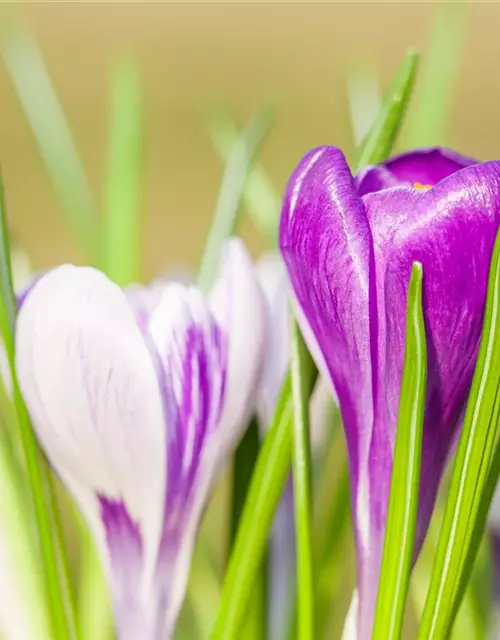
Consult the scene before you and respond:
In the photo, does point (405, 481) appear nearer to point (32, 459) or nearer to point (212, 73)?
point (32, 459)

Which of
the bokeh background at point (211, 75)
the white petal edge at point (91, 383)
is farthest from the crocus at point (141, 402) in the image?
the bokeh background at point (211, 75)

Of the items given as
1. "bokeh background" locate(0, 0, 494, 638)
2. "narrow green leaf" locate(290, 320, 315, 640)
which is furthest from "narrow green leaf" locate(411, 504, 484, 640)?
"bokeh background" locate(0, 0, 494, 638)

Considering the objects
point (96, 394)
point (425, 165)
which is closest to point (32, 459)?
point (96, 394)

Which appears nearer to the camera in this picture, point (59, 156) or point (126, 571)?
point (126, 571)

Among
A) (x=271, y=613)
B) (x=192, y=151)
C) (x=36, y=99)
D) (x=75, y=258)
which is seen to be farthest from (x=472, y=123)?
(x=271, y=613)

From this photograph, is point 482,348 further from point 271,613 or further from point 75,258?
point 75,258

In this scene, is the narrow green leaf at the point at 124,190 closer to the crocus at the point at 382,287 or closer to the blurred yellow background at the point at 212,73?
the crocus at the point at 382,287
